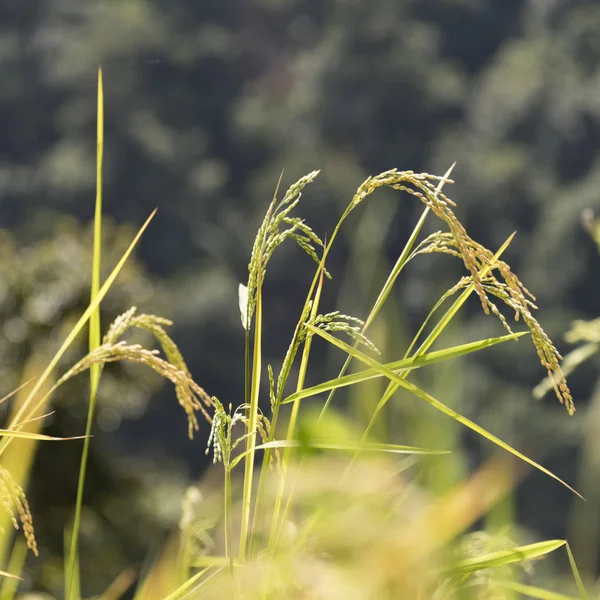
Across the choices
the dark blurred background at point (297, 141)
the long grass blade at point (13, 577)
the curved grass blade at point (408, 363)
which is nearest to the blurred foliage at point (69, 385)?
the long grass blade at point (13, 577)

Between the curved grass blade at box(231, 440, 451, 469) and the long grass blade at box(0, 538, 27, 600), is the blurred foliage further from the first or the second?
the curved grass blade at box(231, 440, 451, 469)

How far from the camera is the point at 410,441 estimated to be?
1.68 feet

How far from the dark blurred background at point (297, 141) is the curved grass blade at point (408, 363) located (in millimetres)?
17516

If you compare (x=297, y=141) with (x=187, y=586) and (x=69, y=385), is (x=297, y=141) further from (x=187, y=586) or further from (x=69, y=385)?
(x=187, y=586)

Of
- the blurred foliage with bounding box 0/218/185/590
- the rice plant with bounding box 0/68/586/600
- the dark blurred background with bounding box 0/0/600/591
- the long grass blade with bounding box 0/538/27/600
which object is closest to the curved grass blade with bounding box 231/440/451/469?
the rice plant with bounding box 0/68/586/600

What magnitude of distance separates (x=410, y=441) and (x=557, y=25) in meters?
30.0

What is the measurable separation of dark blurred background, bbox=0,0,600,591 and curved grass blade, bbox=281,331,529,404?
17.5m

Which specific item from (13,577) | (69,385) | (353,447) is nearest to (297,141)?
(69,385)

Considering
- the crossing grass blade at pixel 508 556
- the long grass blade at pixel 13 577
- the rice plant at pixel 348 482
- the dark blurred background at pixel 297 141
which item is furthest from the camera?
the dark blurred background at pixel 297 141

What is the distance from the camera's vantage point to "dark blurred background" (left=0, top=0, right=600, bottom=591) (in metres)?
22.2

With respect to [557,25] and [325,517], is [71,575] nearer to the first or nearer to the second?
[325,517]

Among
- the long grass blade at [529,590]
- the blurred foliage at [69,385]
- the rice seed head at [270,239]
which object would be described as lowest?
the blurred foliage at [69,385]

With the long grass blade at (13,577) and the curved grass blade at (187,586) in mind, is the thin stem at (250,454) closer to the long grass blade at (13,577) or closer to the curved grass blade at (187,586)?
the curved grass blade at (187,586)

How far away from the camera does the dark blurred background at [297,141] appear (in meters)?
22.2
